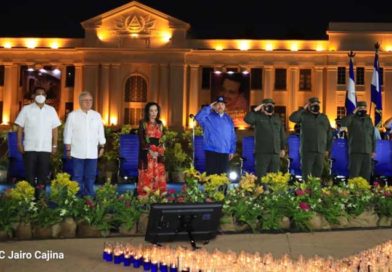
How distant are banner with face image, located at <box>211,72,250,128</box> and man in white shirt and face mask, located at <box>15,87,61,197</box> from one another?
1440 inches

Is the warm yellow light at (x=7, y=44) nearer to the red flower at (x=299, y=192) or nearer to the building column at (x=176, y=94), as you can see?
the building column at (x=176, y=94)

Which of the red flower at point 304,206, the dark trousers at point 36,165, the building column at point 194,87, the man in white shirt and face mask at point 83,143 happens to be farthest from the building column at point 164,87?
the red flower at point 304,206

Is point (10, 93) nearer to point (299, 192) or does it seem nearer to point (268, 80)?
point (268, 80)

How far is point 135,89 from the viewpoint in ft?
175

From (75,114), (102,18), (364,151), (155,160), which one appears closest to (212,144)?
(155,160)

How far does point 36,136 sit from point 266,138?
11.7 feet

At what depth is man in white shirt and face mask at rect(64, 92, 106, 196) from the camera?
8.88m

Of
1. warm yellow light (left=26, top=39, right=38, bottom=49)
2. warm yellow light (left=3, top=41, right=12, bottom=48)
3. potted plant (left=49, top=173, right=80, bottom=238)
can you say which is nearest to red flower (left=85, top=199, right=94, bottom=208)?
potted plant (left=49, top=173, right=80, bottom=238)

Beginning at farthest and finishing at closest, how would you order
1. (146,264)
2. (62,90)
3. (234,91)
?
(62,90) → (234,91) → (146,264)

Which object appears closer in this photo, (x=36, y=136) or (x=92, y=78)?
(x=36, y=136)

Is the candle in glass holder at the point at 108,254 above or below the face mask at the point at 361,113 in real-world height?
below

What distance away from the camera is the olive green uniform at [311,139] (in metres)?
10.4

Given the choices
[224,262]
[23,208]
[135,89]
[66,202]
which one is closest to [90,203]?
[66,202]

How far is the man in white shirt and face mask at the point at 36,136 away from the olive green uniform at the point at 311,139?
4.12 metres
